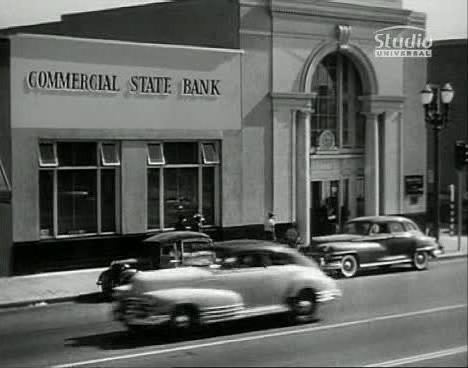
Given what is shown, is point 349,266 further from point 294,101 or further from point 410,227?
point 294,101

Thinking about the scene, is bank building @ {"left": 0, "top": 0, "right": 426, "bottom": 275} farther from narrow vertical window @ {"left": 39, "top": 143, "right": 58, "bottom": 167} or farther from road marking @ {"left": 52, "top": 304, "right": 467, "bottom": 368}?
road marking @ {"left": 52, "top": 304, "right": 467, "bottom": 368}

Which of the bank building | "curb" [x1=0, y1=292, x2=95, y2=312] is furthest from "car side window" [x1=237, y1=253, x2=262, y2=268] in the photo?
"curb" [x1=0, y1=292, x2=95, y2=312]

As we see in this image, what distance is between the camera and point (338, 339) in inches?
119

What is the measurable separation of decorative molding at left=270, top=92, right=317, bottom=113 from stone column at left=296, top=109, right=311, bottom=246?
20 mm

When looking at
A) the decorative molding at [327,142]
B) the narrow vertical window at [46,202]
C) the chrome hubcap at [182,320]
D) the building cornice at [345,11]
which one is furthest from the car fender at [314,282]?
the narrow vertical window at [46,202]

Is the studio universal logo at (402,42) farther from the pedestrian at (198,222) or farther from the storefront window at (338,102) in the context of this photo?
the pedestrian at (198,222)

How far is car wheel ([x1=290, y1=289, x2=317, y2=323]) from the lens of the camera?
3.55 m

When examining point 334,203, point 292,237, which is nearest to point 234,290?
point 292,237

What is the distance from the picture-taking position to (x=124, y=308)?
12.5ft

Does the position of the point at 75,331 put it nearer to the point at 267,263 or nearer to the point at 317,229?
the point at 267,263

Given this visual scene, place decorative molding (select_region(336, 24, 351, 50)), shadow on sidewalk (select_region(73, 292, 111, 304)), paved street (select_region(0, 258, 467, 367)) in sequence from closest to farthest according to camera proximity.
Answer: paved street (select_region(0, 258, 467, 367)) → decorative molding (select_region(336, 24, 351, 50)) → shadow on sidewalk (select_region(73, 292, 111, 304))

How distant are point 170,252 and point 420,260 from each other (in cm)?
106

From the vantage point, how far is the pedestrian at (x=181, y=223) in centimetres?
394

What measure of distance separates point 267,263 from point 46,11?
4.36 ft
